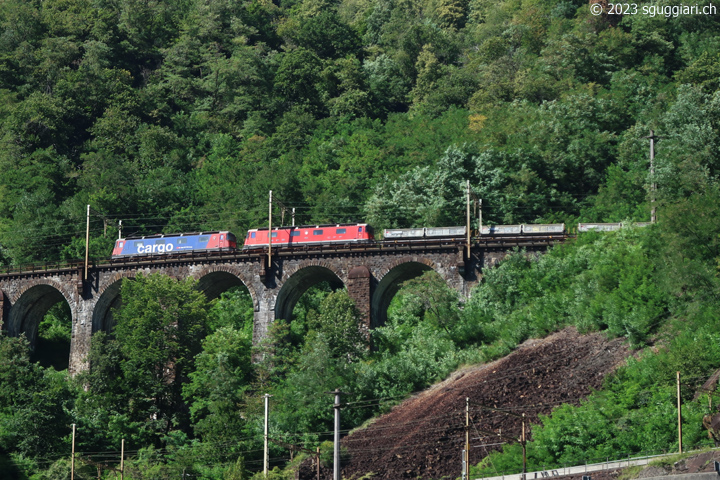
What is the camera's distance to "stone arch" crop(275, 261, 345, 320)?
91.9 m

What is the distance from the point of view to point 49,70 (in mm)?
142625

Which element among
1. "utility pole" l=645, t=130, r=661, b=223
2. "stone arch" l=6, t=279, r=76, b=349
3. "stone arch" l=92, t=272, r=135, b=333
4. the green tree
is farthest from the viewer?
"stone arch" l=6, t=279, r=76, b=349

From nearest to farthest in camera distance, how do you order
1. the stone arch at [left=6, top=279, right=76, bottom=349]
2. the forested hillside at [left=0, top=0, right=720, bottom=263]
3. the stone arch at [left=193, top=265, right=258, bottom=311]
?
1. the stone arch at [left=193, top=265, right=258, bottom=311]
2. the stone arch at [left=6, top=279, right=76, bottom=349]
3. the forested hillside at [left=0, top=0, right=720, bottom=263]

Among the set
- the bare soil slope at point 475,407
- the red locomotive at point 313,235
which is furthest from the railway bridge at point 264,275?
the bare soil slope at point 475,407

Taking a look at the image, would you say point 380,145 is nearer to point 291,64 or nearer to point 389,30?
point 291,64

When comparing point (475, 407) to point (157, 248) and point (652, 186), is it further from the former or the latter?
point (157, 248)

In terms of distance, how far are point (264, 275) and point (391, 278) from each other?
934 centimetres

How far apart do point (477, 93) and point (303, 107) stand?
778 inches

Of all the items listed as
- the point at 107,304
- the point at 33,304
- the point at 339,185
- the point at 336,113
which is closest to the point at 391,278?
the point at 107,304

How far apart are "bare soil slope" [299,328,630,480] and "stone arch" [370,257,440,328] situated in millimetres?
13691

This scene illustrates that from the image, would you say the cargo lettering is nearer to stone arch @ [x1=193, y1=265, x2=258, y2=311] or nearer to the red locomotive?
stone arch @ [x1=193, y1=265, x2=258, y2=311]

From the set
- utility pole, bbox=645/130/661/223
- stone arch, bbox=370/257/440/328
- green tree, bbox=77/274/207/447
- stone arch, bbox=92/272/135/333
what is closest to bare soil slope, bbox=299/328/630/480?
stone arch, bbox=370/257/440/328

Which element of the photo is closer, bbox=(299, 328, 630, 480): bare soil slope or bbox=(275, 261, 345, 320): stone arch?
bbox=(299, 328, 630, 480): bare soil slope

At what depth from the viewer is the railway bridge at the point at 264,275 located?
88.9 m
